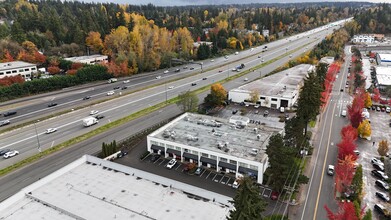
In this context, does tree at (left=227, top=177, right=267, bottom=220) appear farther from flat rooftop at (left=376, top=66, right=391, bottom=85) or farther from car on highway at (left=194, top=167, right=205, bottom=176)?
flat rooftop at (left=376, top=66, right=391, bottom=85)

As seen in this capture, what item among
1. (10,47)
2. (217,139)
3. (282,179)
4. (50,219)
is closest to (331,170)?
(282,179)

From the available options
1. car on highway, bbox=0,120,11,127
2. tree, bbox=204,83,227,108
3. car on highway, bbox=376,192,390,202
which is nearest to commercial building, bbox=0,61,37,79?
car on highway, bbox=0,120,11,127

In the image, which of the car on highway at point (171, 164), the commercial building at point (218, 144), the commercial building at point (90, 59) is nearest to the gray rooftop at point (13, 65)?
the commercial building at point (90, 59)

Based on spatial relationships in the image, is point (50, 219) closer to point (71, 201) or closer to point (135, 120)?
point (71, 201)

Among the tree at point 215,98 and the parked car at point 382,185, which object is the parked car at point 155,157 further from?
the parked car at point 382,185

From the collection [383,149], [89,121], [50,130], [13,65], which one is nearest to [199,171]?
[89,121]
